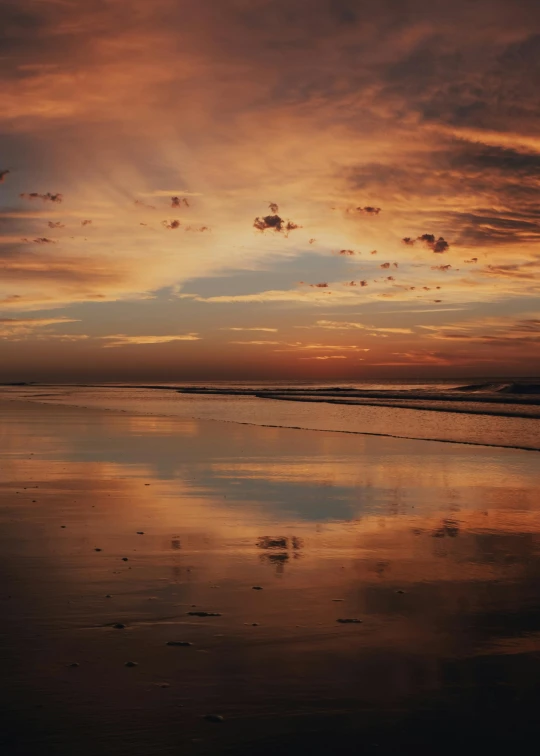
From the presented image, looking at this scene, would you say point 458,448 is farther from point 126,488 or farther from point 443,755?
point 443,755

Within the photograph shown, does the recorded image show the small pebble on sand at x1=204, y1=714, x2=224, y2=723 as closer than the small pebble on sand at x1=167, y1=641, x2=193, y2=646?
Yes

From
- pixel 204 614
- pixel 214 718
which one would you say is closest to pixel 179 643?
pixel 204 614

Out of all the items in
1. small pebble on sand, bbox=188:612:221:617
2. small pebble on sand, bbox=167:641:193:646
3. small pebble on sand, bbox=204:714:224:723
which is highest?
small pebble on sand, bbox=188:612:221:617

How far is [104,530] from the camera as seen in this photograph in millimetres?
10695

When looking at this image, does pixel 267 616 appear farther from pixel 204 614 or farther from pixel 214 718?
pixel 214 718

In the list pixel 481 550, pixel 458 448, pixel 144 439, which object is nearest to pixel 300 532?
pixel 481 550

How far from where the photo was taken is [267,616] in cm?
697

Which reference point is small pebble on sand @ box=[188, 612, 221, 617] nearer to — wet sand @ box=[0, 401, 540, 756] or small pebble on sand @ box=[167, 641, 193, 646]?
wet sand @ box=[0, 401, 540, 756]

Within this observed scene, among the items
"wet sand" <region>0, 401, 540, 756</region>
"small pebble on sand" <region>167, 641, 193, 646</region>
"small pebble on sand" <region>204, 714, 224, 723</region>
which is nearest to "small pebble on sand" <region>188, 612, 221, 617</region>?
"wet sand" <region>0, 401, 540, 756</region>

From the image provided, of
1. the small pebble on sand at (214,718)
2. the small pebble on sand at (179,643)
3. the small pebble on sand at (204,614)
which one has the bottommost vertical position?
the small pebble on sand at (214,718)

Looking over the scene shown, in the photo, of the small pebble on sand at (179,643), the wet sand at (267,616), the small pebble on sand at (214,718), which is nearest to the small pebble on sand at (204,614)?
the wet sand at (267,616)

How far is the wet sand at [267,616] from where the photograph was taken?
486cm

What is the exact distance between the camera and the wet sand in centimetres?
486

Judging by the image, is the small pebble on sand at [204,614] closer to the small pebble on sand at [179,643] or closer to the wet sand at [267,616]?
the wet sand at [267,616]
